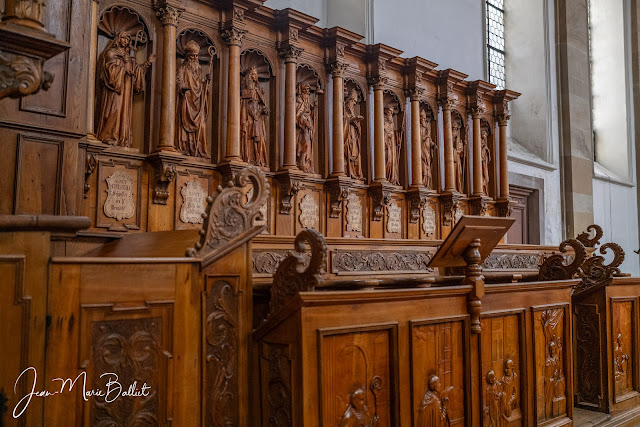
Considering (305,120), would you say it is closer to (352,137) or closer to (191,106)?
(352,137)

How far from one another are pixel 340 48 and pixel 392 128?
140 centimetres

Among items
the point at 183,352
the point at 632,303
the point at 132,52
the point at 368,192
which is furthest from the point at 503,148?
the point at 183,352

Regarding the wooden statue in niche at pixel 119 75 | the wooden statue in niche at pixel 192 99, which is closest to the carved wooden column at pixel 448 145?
the wooden statue in niche at pixel 192 99

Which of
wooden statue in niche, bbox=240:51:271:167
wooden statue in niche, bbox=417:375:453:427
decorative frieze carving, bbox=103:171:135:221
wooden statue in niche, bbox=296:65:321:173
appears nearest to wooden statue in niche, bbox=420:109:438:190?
wooden statue in niche, bbox=296:65:321:173

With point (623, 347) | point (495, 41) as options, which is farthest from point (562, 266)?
Answer: point (495, 41)

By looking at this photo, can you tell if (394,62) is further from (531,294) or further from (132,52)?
(531,294)

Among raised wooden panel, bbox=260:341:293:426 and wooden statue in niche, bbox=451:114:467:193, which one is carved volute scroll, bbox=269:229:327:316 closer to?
raised wooden panel, bbox=260:341:293:426

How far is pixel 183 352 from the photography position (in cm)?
271

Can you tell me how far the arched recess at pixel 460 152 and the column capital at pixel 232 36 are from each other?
4016mm

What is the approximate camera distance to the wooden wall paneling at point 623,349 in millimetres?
5309

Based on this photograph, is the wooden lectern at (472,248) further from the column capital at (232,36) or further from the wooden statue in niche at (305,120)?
the column capital at (232,36)

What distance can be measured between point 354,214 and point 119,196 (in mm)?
3051

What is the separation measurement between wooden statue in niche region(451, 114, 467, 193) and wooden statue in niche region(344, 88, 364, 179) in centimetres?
210

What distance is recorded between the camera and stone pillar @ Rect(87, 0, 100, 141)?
4.67 m
